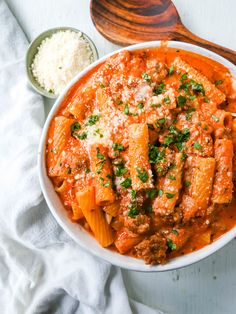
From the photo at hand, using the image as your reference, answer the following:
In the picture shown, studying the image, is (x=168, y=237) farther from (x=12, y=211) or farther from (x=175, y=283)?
A: (x=12, y=211)

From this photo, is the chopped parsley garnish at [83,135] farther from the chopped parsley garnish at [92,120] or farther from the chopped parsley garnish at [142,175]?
the chopped parsley garnish at [142,175]

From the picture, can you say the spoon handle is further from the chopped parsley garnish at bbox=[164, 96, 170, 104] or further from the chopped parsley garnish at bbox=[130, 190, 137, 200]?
the chopped parsley garnish at bbox=[130, 190, 137, 200]

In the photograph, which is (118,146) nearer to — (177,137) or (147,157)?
(147,157)

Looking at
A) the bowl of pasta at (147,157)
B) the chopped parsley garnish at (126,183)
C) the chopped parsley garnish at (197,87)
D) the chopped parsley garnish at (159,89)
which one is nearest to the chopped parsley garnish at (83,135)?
the bowl of pasta at (147,157)

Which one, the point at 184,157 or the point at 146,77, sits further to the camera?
the point at 146,77

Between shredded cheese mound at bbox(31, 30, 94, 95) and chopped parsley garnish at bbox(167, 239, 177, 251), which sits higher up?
shredded cheese mound at bbox(31, 30, 94, 95)

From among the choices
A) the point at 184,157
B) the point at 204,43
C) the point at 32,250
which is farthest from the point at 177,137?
the point at 32,250

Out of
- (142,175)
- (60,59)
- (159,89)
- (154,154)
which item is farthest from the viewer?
(60,59)

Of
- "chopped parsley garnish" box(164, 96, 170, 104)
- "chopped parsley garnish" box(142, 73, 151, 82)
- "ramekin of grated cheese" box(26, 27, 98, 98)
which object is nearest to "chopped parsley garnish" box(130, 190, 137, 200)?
"chopped parsley garnish" box(164, 96, 170, 104)
